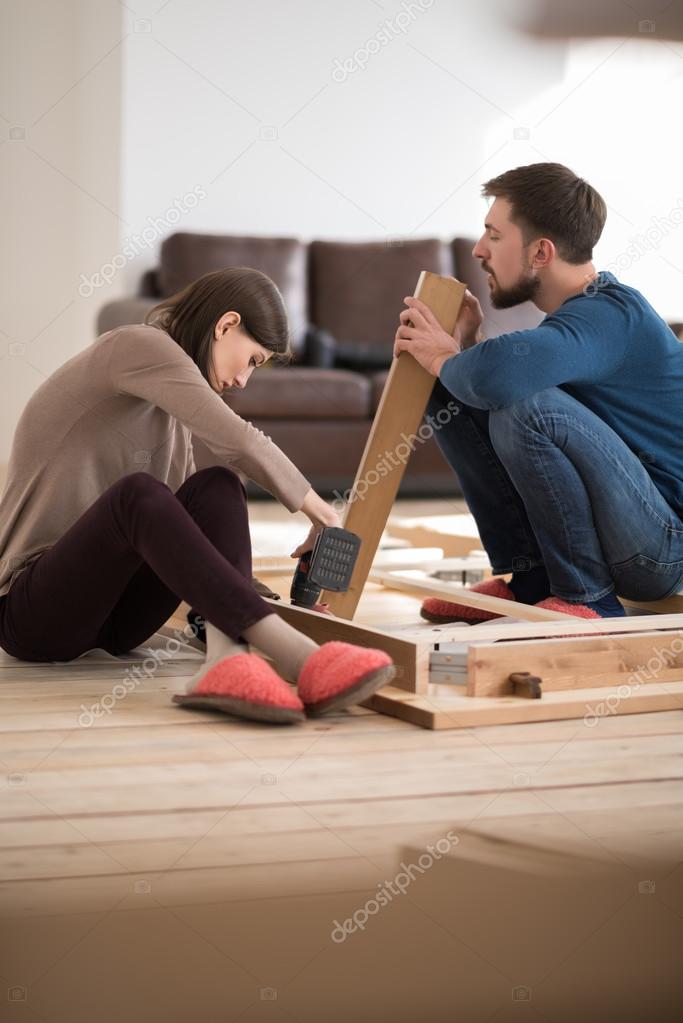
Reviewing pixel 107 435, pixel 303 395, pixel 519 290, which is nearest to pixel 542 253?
pixel 519 290

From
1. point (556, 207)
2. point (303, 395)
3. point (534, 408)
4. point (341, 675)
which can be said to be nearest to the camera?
point (341, 675)

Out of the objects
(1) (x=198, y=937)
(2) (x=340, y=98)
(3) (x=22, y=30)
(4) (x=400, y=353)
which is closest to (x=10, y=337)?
(3) (x=22, y=30)

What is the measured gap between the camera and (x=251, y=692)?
5.06 feet

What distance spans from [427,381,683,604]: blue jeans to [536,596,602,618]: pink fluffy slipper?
12 millimetres

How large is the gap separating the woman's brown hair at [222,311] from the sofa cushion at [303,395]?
8.65 ft

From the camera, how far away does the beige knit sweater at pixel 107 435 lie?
1.73m

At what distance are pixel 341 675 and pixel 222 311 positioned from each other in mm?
592

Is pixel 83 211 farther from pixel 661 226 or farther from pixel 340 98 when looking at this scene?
pixel 661 226

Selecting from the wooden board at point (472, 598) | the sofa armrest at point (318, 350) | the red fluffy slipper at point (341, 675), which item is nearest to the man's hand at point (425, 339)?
the wooden board at point (472, 598)

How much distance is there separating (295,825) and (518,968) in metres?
0.31

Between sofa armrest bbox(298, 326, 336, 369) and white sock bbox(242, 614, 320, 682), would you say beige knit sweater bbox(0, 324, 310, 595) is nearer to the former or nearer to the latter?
A: white sock bbox(242, 614, 320, 682)

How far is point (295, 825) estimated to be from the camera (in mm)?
1237

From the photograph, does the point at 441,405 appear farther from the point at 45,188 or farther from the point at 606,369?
the point at 45,188

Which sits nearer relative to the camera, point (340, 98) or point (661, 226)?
point (340, 98)
